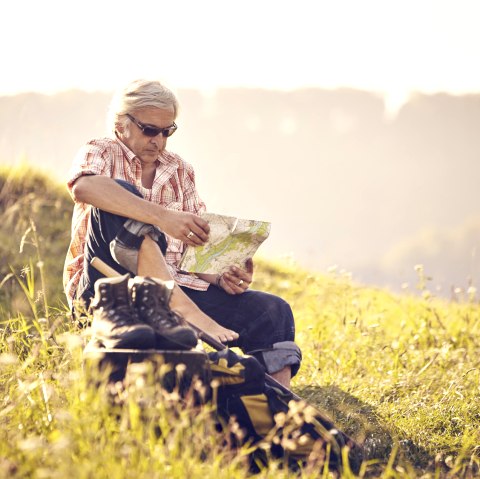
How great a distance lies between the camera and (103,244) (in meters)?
3.49

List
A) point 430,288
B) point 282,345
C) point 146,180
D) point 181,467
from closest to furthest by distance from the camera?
point 181,467 → point 282,345 → point 146,180 → point 430,288

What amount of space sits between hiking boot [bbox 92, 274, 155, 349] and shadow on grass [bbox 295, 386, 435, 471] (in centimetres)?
130

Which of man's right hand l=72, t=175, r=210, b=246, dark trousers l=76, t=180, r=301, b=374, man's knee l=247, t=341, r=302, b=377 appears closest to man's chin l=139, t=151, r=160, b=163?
man's right hand l=72, t=175, r=210, b=246

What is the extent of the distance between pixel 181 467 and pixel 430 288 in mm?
4699

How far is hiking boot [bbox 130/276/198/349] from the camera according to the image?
294 centimetres

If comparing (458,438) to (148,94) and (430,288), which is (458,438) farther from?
(430,288)

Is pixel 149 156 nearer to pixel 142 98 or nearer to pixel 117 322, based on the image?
pixel 142 98

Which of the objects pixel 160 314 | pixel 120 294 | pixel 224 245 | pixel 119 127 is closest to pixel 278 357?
pixel 224 245

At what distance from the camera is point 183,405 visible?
9.60ft

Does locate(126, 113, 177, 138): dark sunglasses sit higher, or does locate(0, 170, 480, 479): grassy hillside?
locate(126, 113, 177, 138): dark sunglasses

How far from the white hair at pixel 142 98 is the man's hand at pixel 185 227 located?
777 millimetres

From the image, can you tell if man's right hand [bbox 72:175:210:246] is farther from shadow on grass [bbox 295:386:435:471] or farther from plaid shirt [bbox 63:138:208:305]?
shadow on grass [bbox 295:386:435:471]

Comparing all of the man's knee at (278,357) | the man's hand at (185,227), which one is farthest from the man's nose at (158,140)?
the man's knee at (278,357)

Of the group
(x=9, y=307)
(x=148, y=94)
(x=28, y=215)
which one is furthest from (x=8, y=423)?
(x=28, y=215)
